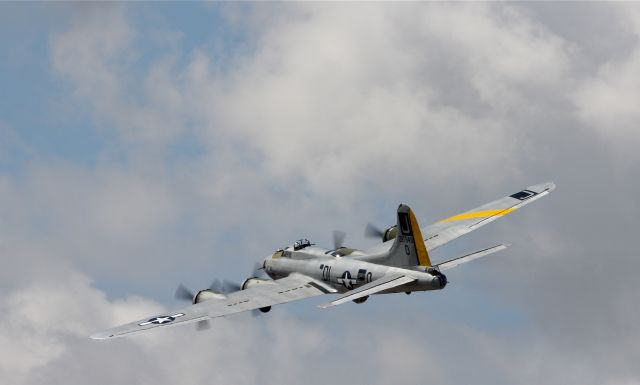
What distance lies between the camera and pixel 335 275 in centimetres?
8225

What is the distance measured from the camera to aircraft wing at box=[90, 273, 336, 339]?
74.7 m

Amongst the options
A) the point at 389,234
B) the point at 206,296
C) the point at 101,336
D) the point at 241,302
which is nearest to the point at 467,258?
the point at 389,234

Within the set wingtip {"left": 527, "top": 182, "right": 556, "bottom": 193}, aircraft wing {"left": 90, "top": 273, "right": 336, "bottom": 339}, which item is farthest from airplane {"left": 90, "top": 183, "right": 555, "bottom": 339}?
wingtip {"left": 527, "top": 182, "right": 556, "bottom": 193}

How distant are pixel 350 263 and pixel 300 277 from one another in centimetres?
472

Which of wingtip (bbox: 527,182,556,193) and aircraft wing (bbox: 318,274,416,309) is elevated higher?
wingtip (bbox: 527,182,556,193)

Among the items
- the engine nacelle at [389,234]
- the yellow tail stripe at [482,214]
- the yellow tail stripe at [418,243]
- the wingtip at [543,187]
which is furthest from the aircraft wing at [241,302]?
the wingtip at [543,187]

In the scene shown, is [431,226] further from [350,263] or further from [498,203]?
[350,263]

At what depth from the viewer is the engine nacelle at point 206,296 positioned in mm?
80269

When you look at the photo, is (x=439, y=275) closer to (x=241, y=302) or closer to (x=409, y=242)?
(x=409, y=242)

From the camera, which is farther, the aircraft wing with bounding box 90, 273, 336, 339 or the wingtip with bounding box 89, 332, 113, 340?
the aircraft wing with bounding box 90, 273, 336, 339

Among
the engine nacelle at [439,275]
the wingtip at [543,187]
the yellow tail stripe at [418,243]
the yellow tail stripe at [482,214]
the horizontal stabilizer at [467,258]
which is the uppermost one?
the wingtip at [543,187]

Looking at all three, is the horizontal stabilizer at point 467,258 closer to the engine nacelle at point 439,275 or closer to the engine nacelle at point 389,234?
the engine nacelle at point 439,275

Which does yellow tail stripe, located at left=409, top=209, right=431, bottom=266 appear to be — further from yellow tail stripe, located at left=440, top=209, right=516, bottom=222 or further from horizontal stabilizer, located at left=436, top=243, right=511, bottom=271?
yellow tail stripe, located at left=440, top=209, right=516, bottom=222

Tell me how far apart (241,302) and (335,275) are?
23.2 feet
